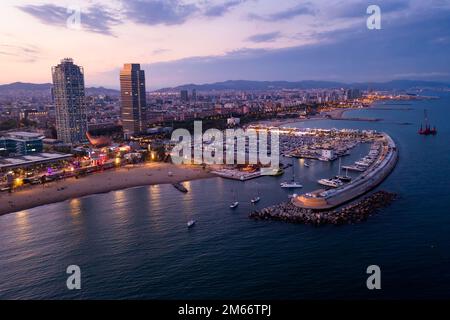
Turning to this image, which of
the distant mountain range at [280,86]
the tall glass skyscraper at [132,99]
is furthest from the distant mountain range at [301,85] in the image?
the tall glass skyscraper at [132,99]

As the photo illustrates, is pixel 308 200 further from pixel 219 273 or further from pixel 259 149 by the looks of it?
pixel 259 149

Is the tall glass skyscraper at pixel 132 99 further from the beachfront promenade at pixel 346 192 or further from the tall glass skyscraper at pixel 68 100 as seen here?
the beachfront promenade at pixel 346 192

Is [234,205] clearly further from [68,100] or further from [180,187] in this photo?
[68,100]

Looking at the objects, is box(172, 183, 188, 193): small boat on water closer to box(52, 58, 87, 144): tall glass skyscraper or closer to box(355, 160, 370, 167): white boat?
box(355, 160, 370, 167): white boat

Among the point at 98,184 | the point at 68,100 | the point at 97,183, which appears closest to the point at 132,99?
the point at 68,100

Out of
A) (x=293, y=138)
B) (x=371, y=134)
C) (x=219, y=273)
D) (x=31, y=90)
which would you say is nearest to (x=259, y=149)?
(x=293, y=138)

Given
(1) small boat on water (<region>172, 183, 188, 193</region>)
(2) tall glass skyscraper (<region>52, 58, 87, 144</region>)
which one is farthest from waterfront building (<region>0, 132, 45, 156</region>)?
(1) small boat on water (<region>172, 183, 188, 193</region>)
